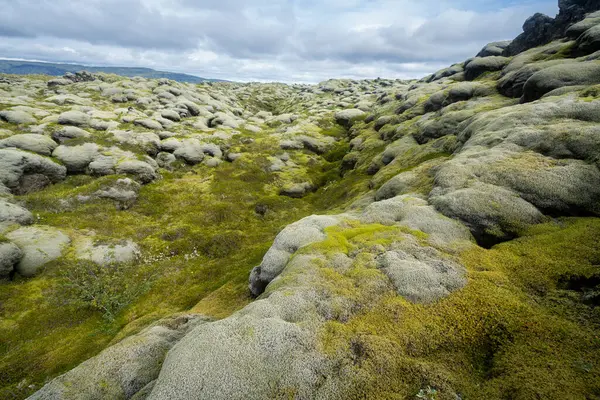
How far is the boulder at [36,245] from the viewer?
120 ft

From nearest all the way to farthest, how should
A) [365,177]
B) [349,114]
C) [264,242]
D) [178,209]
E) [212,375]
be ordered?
[212,375] → [264,242] → [178,209] → [365,177] → [349,114]

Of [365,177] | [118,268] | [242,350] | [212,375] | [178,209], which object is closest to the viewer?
[212,375]

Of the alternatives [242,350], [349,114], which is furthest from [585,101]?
[349,114]

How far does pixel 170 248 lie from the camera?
1816 inches

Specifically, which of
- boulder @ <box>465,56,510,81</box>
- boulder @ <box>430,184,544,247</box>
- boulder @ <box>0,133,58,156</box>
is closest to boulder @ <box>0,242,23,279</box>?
boulder @ <box>0,133,58,156</box>

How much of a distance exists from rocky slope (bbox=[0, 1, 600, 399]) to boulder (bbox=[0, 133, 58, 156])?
1.06 feet

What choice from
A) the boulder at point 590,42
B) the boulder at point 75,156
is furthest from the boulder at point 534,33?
the boulder at point 75,156

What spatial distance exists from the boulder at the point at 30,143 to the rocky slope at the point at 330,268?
32 centimetres

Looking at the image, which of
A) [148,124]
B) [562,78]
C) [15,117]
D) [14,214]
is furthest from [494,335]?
[15,117]

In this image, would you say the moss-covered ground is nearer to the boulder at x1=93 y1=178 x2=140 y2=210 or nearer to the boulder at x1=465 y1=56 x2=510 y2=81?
the boulder at x1=93 y1=178 x2=140 y2=210

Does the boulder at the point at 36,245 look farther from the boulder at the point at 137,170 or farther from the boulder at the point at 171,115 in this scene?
the boulder at the point at 171,115

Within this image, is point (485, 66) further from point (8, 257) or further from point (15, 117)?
point (15, 117)

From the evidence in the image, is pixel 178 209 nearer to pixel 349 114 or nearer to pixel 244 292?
pixel 244 292

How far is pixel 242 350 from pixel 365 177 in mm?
52889
